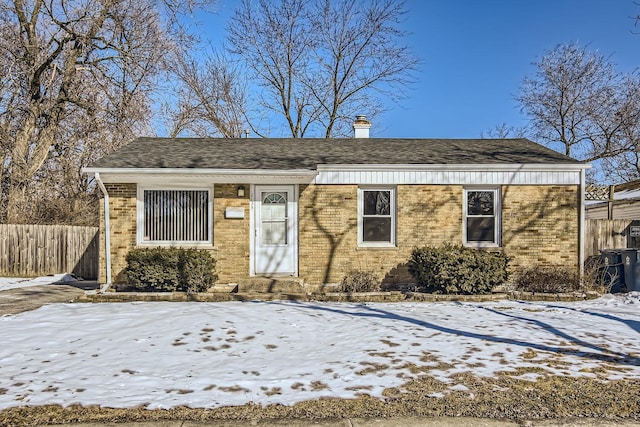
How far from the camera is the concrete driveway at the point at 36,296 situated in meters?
8.66

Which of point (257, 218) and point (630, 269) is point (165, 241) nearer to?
point (257, 218)

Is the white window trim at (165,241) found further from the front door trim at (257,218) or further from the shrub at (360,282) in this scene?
the shrub at (360,282)

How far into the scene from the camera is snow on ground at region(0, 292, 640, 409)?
4328mm

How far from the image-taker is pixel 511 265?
428 inches

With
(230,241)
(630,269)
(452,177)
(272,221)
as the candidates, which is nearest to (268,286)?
(230,241)

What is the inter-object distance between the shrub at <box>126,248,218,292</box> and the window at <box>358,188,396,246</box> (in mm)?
3984

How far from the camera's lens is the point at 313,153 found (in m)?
12.0

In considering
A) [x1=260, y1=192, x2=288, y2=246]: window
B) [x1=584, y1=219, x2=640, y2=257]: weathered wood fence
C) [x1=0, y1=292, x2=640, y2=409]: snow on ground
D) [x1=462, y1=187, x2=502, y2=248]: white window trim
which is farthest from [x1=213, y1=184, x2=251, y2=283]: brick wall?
[x1=584, y1=219, x2=640, y2=257]: weathered wood fence

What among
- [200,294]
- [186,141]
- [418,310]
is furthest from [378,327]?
[186,141]

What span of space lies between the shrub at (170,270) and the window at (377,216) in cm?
398

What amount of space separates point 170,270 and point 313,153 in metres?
4.91

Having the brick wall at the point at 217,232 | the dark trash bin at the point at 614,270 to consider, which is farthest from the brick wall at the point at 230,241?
the dark trash bin at the point at 614,270

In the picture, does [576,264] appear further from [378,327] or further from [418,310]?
[378,327]

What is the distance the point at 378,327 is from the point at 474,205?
5.53 meters
